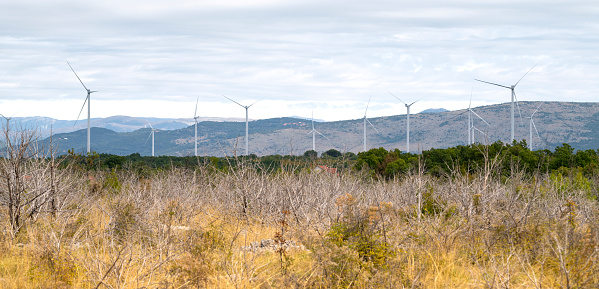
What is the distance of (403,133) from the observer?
149 m

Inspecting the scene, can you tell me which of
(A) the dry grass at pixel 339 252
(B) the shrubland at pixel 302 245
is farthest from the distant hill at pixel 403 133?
(A) the dry grass at pixel 339 252

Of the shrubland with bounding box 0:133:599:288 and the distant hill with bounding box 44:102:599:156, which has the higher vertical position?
the distant hill with bounding box 44:102:599:156

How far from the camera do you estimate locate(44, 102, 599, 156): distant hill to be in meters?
126

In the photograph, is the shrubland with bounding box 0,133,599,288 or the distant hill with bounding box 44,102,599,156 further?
the distant hill with bounding box 44,102,599,156

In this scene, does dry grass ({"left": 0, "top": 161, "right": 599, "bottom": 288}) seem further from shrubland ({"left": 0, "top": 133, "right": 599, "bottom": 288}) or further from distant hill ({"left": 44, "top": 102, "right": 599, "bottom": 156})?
distant hill ({"left": 44, "top": 102, "right": 599, "bottom": 156})

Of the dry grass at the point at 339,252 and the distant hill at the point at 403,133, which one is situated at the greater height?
the distant hill at the point at 403,133

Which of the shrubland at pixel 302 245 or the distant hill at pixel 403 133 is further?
the distant hill at pixel 403 133

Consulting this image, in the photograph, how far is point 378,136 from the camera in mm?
150375

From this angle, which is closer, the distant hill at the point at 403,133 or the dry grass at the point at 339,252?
the dry grass at the point at 339,252

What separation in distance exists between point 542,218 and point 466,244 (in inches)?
72.4

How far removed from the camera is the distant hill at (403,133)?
12625 centimetres

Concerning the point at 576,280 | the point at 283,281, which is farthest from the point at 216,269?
the point at 576,280

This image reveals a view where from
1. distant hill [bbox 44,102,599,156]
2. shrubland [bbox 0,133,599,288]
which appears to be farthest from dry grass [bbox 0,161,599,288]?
distant hill [bbox 44,102,599,156]

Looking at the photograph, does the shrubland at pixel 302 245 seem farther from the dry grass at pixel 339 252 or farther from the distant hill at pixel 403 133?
the distant hill at pixel 403 133
